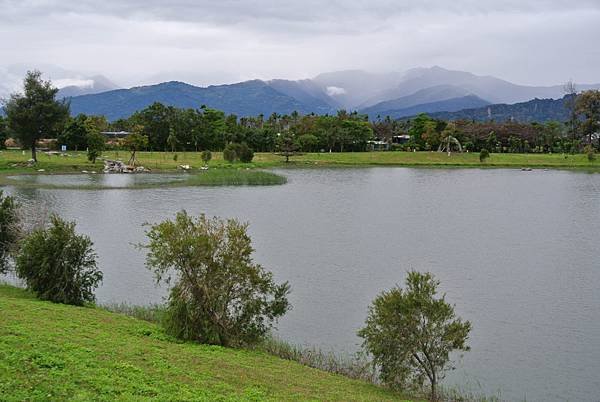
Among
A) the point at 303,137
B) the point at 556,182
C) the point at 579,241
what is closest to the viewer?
the point at 579,241

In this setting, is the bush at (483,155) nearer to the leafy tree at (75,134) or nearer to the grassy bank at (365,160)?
the grassy bank at (365,160)

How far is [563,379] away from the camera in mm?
17484

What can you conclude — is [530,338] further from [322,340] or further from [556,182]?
[556,182]

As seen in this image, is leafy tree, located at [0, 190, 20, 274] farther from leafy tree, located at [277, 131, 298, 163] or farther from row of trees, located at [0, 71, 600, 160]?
leafy tree, located at [277, 131, 298, 163]

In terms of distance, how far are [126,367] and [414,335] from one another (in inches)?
268

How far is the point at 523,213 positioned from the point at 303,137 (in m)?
72.7

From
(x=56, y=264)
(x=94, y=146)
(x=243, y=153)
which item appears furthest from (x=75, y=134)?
(x=56, y=264)

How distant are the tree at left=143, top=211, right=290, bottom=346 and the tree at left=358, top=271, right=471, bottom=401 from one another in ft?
14.7

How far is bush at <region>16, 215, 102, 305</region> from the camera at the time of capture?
2098cm

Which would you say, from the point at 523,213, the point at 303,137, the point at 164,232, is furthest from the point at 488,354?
the point at 303,137

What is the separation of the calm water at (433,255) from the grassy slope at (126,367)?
440 cm

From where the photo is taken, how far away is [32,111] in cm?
7694

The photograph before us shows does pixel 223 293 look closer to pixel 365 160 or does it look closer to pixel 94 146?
pixel 94 146

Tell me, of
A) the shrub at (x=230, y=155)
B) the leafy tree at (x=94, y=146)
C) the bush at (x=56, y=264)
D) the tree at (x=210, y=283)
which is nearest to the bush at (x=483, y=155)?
the shrub at (x=230, y=155)
